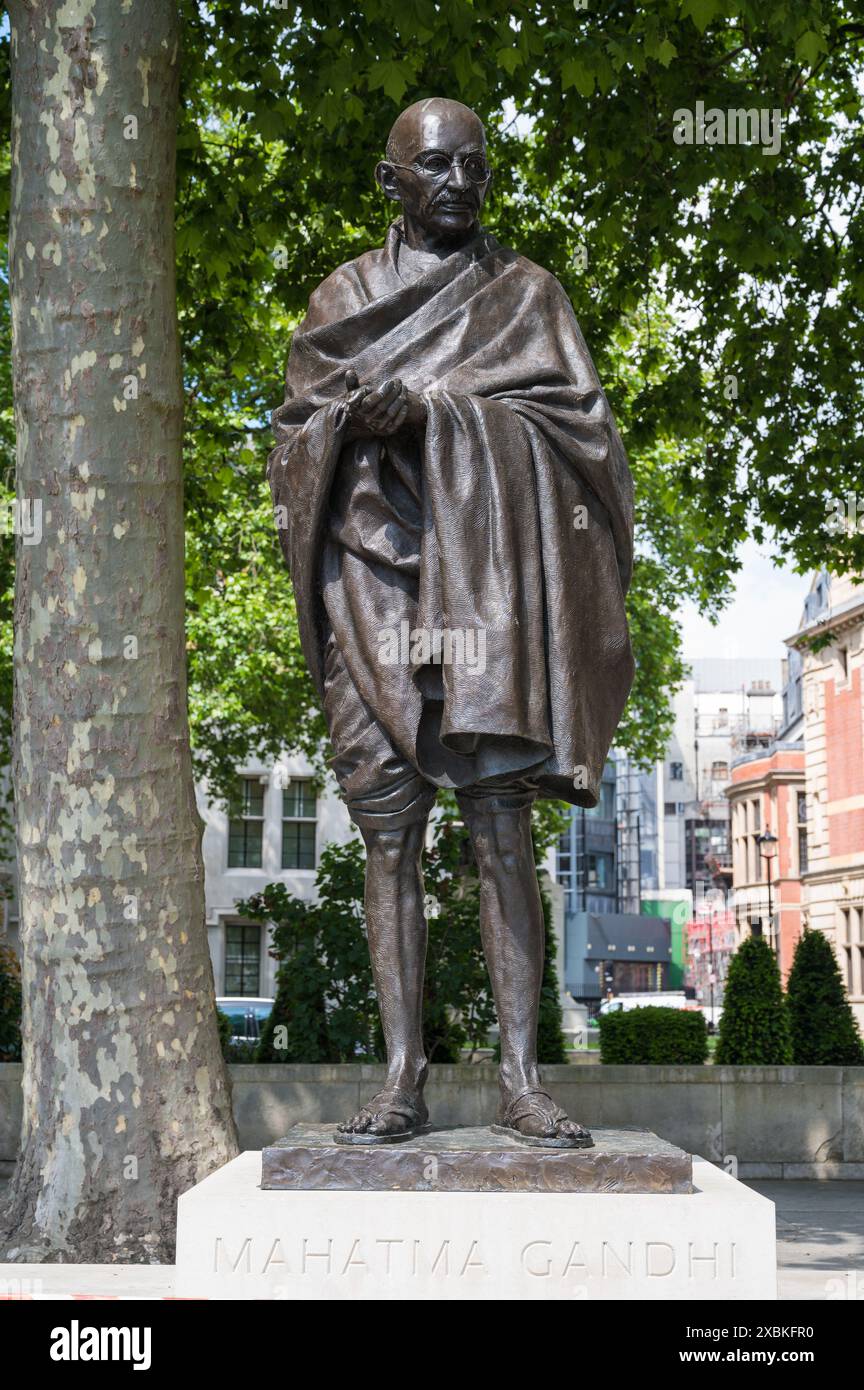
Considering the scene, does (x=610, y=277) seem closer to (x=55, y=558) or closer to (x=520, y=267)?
(x=55, y=558)

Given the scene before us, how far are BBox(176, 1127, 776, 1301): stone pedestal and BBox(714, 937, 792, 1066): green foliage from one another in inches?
437

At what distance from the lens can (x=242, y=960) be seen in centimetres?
4331

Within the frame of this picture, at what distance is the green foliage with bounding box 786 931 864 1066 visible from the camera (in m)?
14.7

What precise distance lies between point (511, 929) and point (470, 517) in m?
1.18

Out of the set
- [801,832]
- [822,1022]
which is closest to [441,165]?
[822,1022]

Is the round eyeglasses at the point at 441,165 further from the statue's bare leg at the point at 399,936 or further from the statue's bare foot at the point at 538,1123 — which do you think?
the statue's bare foot at the point at 538,1123

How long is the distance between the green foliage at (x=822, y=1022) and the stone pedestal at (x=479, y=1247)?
11246 millimetres

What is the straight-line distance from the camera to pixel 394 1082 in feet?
14.8

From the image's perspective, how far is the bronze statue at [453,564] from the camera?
4.47 m

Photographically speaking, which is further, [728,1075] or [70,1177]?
[728,1075]

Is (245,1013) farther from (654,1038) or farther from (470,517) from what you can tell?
(470,517)

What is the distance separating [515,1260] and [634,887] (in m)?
107

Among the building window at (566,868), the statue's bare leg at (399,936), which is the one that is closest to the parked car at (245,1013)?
the statue's bare leg at (399,936)

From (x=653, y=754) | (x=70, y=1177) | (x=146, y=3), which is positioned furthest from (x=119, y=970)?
(x=653, y=754)
